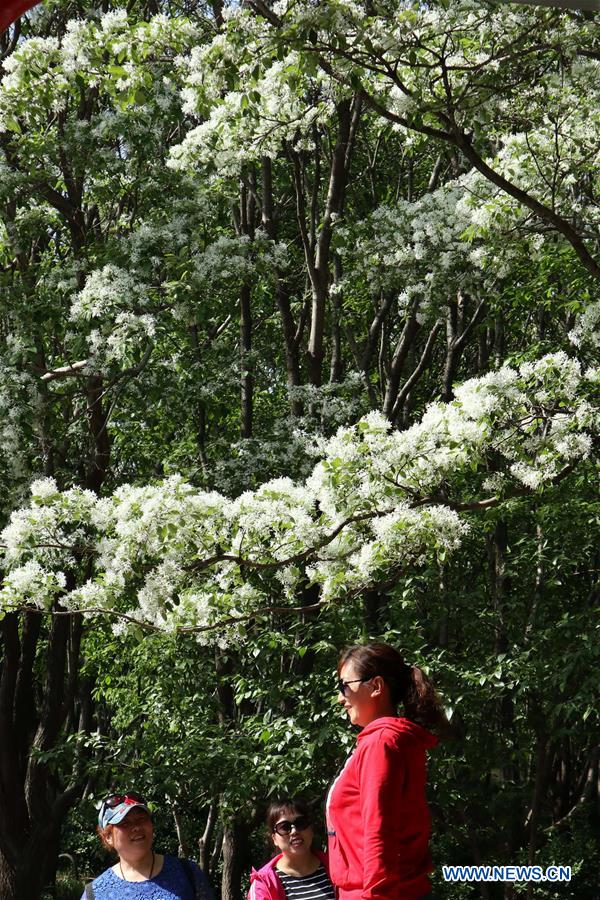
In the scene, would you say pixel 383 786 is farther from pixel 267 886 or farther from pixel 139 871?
pixel 267 886

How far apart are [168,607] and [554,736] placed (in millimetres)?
4443

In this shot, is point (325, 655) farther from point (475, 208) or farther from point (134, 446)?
point (134, 446)

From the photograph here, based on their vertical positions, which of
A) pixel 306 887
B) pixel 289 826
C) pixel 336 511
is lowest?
pixel 306 887

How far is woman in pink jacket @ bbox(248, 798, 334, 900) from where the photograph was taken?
452 cm

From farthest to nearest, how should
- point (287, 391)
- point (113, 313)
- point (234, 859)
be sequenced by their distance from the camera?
point (234, 859) < point (287, 391) < point (113, 313)

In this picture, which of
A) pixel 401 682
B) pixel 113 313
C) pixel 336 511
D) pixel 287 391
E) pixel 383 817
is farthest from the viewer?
pixel 287 391

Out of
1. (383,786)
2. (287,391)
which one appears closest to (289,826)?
(383,786)

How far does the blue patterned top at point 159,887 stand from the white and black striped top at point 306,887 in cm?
71

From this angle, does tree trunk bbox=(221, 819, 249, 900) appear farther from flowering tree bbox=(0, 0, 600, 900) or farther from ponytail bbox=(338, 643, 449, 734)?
ponytail bbox=(338, 643, 449, 734)

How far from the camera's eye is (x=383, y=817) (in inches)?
115

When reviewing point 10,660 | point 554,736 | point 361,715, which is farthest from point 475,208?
point 10,660

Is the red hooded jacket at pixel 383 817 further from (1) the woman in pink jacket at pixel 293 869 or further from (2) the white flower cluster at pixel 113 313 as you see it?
(2) the white flower cluster at pixel 113 313

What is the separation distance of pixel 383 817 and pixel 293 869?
Result: 1.85 m

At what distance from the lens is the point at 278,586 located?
7727mm
